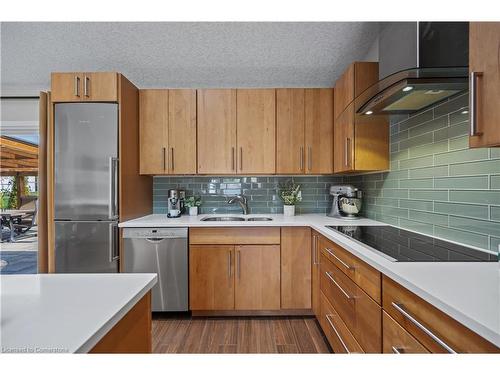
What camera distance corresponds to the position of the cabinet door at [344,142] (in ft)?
7.25

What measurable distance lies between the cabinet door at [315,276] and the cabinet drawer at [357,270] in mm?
331

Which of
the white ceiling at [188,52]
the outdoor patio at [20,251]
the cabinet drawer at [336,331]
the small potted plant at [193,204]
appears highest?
the white ceiling at [188,52]

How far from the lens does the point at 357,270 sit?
139 centimetres

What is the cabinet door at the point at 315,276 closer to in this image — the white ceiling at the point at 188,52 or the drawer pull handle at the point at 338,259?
the drawer pull handle at the point at 338,259

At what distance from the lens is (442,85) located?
1.29 meters

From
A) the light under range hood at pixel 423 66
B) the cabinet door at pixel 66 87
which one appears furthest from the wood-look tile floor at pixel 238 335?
the cabinet door at pixel 66 87

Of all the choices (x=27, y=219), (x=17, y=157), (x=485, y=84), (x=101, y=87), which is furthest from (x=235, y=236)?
(x=17, y=157)

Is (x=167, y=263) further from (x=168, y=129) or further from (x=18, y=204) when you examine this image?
(x=18, y=204)

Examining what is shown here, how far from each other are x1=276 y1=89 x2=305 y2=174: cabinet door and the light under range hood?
1.11 meters

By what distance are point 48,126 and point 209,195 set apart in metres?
1.65

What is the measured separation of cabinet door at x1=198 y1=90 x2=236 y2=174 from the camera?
2721 mm

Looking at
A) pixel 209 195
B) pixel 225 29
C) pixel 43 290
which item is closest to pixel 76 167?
pixel 209 195

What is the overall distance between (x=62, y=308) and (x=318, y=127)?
2601mm
